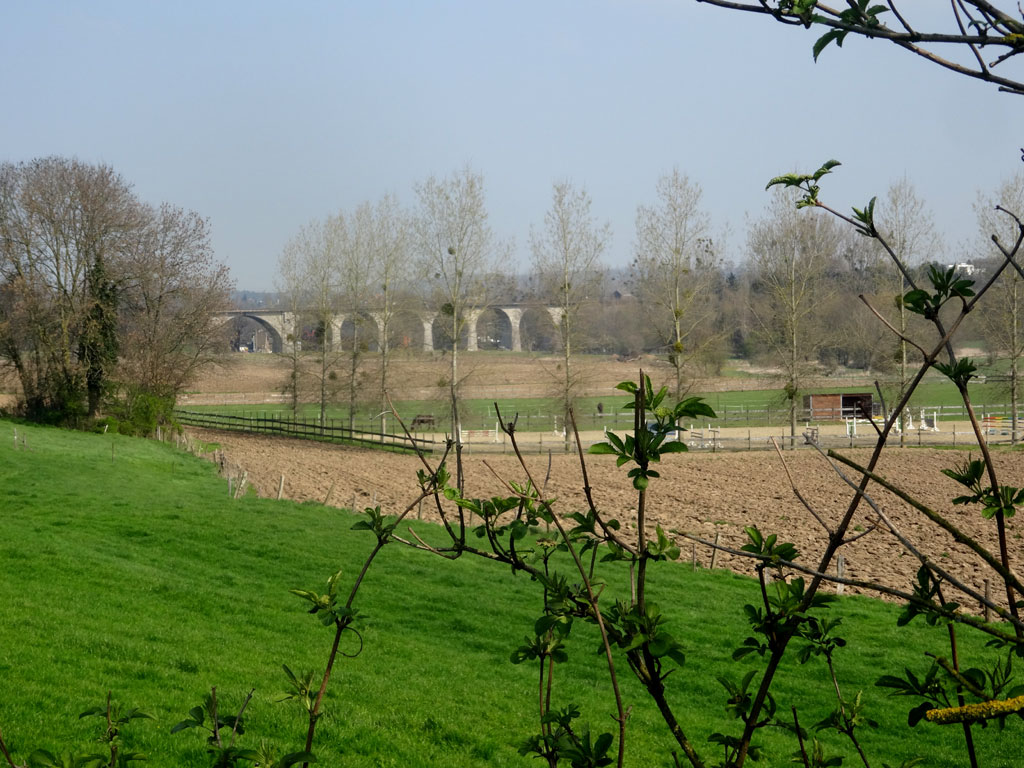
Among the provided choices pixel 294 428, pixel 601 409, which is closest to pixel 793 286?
pixel 601 409

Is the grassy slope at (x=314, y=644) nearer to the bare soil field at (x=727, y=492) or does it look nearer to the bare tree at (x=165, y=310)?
the bare soil field at (x=727, y=492)

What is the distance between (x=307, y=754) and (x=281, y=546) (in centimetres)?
1401

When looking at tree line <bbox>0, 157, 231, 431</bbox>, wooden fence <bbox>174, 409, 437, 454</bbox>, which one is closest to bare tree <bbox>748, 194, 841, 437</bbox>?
wooden fence <bbox>174, 409, 437, 454</bbox>

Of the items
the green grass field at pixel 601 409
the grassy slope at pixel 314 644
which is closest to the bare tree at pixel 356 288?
the green grass field at pixel 601 409

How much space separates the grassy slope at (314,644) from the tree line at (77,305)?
2077 cm

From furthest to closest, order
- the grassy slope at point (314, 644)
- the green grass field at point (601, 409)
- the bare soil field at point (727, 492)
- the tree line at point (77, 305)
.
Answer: the green grass field at point (601, 409) < the tree line at point (77, 305) < the bare soil field at point (727, 492) < the grassy slope at point (314, 644)

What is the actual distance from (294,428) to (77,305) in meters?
13.3

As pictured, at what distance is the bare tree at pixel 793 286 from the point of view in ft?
139

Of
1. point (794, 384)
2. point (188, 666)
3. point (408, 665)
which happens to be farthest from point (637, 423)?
point (794, 384)

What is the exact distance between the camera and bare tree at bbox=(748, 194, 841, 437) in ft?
139

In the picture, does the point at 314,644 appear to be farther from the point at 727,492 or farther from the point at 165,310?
the point at 165,310

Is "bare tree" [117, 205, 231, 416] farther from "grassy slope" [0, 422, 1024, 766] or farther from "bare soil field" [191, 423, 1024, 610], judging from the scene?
"grassy slope" [0, 422, 1024, 766]

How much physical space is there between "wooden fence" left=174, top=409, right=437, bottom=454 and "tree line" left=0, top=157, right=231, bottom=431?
13.0 ft

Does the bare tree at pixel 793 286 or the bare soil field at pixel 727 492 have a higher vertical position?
the bare tree at pixel 793 286
